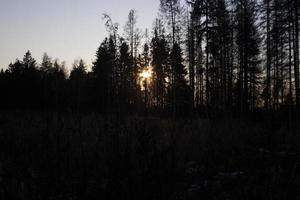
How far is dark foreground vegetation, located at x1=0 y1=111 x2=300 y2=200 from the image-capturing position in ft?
12.4

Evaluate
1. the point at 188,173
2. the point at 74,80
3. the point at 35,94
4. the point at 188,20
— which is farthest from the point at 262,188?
the point at 74,80

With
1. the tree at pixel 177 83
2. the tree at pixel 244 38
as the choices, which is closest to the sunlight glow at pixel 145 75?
the tree at pixel 177 83

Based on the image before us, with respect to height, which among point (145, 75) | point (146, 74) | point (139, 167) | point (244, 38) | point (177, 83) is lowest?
point (139, 167)

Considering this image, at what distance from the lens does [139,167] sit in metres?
4.07

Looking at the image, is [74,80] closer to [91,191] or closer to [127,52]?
[127,52]

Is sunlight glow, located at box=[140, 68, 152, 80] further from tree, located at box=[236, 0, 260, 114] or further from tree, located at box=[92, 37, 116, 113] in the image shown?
tree, located at box=[236, 0, 260, 114]

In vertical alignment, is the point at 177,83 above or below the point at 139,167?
above

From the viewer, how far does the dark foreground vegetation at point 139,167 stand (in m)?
3.79

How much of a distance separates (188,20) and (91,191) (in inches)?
1260

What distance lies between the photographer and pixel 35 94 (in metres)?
43.4

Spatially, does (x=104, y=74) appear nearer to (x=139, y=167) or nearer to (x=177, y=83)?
(x=177, y=83)

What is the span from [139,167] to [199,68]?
3424 cm

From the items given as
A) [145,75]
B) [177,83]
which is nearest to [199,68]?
[177,83]

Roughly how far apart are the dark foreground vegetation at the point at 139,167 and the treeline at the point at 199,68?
41.9 ft
